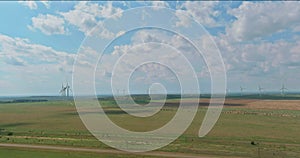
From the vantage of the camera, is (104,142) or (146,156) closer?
(146,156)

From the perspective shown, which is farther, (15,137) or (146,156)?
(15,137)

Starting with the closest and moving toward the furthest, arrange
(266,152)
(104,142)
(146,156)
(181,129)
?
(146,156)
(266,152)
(104,142)
(181,129)

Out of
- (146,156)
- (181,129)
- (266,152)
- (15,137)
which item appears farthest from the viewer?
(181,129)

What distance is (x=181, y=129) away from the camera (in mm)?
65500

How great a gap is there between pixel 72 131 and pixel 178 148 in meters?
29.9

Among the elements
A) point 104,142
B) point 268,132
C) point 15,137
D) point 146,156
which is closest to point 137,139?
point 104,142

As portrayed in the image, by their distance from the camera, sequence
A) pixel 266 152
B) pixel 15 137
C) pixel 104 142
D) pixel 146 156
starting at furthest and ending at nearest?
pixel 15 137, pixel 104 142, pixel 266 152, pixel 146 156

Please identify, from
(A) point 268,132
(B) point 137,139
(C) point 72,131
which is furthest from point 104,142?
(A) point 268,132

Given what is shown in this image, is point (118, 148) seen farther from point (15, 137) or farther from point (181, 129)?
point (15, 137)

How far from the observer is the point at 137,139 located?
55812 mm

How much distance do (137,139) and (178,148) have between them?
10.9 meters

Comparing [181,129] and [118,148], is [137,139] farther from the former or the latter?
[181,129]

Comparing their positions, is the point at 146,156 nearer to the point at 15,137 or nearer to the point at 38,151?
the point at 38,151

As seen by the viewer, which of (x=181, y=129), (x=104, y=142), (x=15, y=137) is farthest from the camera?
(x=181, y=129)
